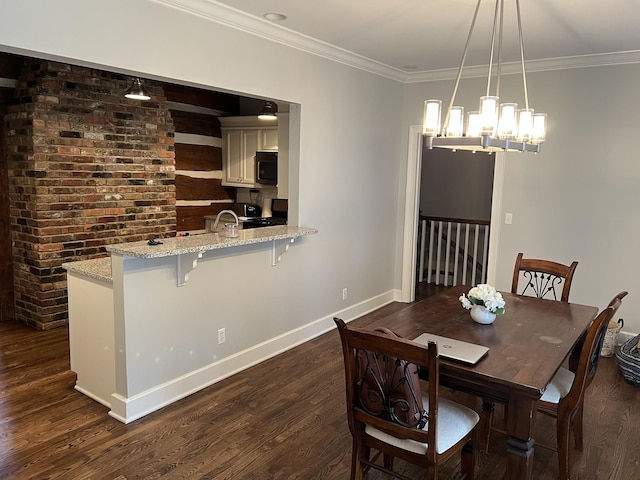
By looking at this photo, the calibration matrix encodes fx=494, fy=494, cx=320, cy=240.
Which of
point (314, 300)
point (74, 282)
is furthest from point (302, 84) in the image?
point (74, 282)

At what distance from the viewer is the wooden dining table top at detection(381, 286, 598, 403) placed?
6.79 ft

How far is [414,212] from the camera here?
566 centimetres

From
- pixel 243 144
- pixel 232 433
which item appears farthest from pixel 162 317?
pixel 243 144

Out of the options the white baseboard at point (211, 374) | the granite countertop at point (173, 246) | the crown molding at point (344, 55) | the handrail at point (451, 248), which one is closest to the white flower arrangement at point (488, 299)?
the granite countertop at point (173, 246)

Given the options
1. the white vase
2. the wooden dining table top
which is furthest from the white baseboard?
the white vase

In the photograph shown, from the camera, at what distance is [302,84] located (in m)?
4.13

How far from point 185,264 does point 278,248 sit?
3.19ft

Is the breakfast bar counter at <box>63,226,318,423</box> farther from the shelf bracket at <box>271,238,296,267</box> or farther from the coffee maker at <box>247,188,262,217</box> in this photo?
the coffee maker at <box>247,188,262,217</box>

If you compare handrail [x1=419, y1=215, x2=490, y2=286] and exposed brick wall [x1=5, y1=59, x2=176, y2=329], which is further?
handrail [x1=419, y1=215, x2=490, y2=286]

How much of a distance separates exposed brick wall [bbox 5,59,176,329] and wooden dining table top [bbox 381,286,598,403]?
3.42m

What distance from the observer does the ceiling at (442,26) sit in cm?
314

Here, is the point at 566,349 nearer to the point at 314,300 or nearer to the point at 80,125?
the point at 314,300

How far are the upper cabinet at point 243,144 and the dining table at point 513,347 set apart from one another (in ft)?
11.4

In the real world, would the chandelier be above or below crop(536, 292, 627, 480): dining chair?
above
